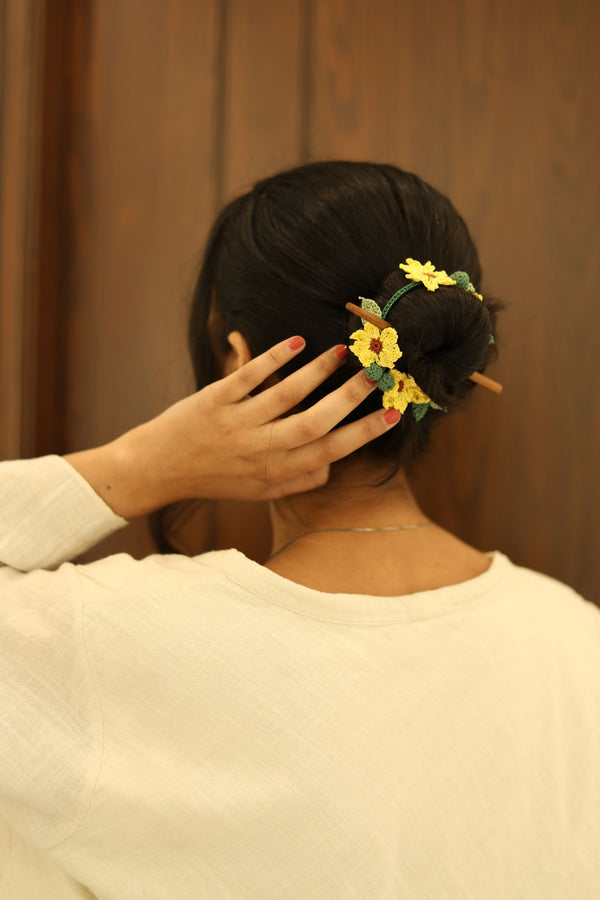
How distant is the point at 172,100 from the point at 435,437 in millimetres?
699

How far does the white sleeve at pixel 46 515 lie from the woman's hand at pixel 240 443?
0.02 metres

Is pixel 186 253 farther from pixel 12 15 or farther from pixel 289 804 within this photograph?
pixel 289 804

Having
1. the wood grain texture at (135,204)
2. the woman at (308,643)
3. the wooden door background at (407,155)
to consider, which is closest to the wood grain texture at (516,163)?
the wooden door background at (407,155)

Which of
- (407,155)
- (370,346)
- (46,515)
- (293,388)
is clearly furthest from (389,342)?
(407,155)

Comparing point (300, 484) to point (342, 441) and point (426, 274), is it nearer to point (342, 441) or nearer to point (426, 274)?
point (342, 441)

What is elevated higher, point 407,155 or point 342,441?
point 407,155

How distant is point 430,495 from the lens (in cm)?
111

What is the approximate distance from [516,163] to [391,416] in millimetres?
638

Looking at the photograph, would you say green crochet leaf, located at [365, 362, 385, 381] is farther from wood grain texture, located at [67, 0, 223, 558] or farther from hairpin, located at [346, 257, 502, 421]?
wood grain texture, located at [67, 0, 223, 558]

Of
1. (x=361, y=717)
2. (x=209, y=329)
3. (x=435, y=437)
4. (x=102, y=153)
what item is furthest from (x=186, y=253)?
(x=361, y=717)

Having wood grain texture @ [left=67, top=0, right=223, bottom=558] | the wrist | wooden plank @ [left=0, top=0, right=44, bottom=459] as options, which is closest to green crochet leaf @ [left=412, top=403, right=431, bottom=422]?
the wrist

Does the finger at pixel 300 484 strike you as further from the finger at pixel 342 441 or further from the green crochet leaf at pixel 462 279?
the green crochet leaf at pixel 462 279

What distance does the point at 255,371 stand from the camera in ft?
2.38

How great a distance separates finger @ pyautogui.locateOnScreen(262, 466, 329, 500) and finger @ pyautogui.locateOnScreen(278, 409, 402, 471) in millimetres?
16
